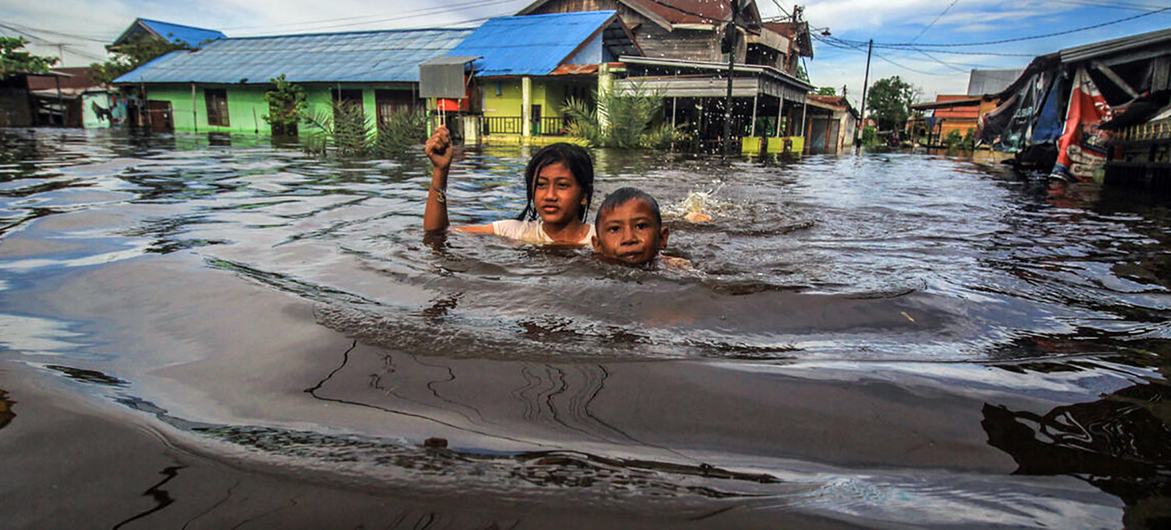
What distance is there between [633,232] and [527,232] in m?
1.06

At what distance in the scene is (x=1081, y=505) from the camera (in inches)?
41.2

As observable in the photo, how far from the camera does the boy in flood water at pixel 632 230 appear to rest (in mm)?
3172

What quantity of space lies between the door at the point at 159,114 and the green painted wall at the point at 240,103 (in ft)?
0.66

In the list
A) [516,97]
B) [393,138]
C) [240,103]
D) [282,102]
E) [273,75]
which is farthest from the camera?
[240,103]

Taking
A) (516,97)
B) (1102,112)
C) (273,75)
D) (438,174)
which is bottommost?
(438,174)

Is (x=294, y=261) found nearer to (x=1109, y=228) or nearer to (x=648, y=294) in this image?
(x=648, y=294)

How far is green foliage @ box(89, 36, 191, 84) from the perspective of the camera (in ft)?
100

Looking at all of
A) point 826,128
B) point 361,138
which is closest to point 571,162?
point 361,138

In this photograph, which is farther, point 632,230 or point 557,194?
point 557,194

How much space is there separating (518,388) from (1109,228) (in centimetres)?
559

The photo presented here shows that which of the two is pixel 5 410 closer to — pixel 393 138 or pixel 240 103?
pixel 393 138

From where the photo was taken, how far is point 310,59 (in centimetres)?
2609

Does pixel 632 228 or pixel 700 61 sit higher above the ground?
pixel 700 61

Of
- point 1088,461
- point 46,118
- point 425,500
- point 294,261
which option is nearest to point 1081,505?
point 1088,461
